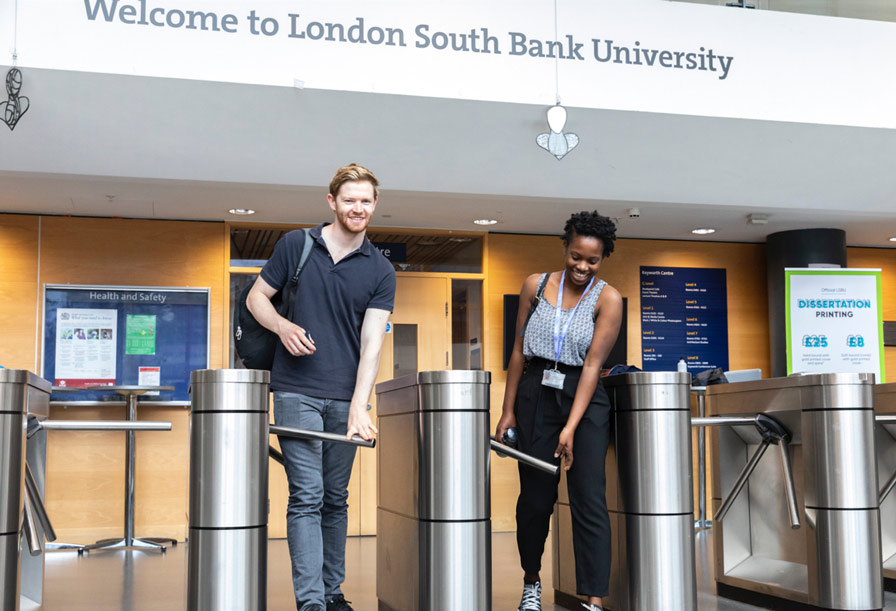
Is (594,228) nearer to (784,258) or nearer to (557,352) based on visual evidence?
(557,352)

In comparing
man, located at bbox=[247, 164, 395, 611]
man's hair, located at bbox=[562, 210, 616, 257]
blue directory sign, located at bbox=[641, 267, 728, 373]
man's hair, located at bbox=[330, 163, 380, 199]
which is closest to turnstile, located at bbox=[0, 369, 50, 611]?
man, located at bbox=[247, 164, 395, 611]

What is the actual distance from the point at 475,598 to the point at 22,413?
57.6 inches

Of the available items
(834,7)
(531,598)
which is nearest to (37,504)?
(531,598)

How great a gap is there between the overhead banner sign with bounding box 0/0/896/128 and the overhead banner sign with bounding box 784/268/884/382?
1735mm

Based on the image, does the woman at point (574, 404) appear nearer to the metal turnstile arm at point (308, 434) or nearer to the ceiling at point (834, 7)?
the metal turnstile arm at point (308, 434)

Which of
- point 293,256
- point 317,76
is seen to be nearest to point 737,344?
point 317,76

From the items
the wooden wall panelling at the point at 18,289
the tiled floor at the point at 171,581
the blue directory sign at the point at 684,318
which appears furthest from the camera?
the blue directory sign at the point at 684,318

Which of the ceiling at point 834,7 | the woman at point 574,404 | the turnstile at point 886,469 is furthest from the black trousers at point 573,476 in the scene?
the ceiling at point 834,7

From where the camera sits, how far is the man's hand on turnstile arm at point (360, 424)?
2779mm

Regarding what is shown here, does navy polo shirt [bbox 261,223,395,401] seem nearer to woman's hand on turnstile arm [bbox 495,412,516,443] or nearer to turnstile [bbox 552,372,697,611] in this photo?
woman's hand on turnstile arm [bbox 495,412,516,443]

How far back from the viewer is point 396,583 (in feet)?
10.9

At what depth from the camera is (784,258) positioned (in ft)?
22.9

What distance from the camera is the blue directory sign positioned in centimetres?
721

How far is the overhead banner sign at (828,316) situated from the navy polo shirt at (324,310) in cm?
468
